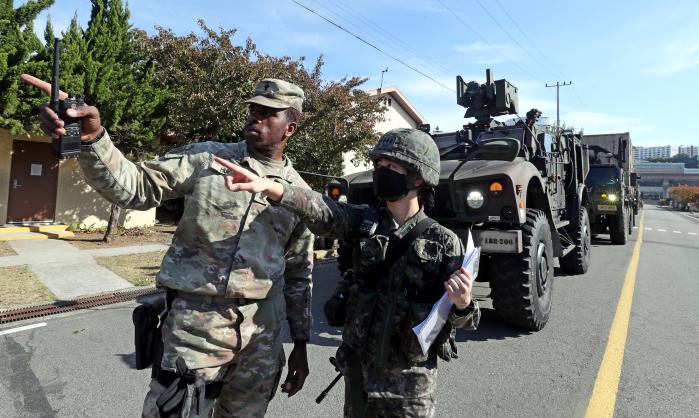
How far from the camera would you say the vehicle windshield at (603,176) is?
37.6ft

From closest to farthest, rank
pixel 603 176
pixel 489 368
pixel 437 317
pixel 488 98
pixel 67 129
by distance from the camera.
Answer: pixel 67 129
pixel 437 317
pixel 489 368
pixel 488 98
pixel 603 176

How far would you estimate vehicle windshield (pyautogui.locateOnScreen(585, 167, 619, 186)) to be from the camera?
1145cm

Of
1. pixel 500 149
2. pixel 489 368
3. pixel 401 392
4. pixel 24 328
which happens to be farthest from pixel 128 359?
pixel 500 149

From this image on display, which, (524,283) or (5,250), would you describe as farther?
(5,250)

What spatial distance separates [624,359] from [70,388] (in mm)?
4210

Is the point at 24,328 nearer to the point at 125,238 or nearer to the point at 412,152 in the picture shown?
the point at 412,152

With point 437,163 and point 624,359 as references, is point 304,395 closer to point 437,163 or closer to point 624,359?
point 437,163

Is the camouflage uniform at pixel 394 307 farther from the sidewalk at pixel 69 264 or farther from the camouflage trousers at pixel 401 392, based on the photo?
the sidewalk at pixel 69 264

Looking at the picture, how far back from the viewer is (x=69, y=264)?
7.05 meters

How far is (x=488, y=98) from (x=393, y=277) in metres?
5.26

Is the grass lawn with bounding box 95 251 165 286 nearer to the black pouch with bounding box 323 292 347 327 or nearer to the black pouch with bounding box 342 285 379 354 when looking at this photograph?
the black pouch with bounding box 323 292 347 327

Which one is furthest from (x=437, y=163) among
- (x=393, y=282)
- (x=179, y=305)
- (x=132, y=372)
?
(x=132, y=372)

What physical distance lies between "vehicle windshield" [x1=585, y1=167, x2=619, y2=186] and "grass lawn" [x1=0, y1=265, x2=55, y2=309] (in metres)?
11.8

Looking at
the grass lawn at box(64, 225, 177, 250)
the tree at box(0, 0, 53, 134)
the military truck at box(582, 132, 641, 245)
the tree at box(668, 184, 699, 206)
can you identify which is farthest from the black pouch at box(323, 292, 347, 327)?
the tree at box(668, 184, 699, 206)
